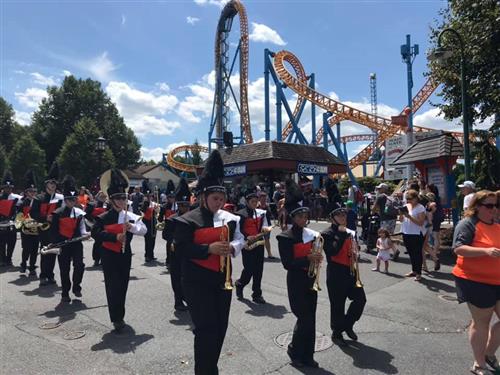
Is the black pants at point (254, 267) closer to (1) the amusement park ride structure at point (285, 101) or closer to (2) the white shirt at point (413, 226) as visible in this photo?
(2) the white shirt at point (413, 226)

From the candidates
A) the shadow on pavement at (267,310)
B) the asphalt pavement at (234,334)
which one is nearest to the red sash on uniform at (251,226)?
the asphalt pavement at (234,334)

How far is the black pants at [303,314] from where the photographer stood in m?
4.30

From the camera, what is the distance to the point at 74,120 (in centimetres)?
5256

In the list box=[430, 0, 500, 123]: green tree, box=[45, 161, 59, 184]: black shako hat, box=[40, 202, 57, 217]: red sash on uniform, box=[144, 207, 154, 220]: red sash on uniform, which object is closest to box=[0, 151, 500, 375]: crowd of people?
box=[40, 202, 57, 217]: red sash on uniform

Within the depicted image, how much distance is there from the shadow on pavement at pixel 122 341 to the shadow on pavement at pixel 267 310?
5.63 feet

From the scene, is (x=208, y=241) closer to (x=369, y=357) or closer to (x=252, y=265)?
(x=369, y=357)

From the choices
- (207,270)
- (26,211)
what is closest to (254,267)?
(207,270)

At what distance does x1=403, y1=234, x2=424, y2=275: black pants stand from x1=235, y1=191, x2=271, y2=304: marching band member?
2970mm

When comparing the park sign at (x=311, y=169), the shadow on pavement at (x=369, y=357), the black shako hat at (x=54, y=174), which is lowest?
the shadow on pavement at (x=369, y=357)

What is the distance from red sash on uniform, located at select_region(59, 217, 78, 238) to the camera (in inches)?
287

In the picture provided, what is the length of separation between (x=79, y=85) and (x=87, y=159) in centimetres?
1516

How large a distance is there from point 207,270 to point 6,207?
8.86 meters

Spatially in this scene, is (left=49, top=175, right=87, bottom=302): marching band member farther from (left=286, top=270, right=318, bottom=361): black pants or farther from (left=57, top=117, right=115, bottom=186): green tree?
(left=57, top=117, right=115, bottom=186): green tree

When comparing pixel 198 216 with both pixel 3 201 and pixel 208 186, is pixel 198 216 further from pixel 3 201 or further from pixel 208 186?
pixel 3 201
